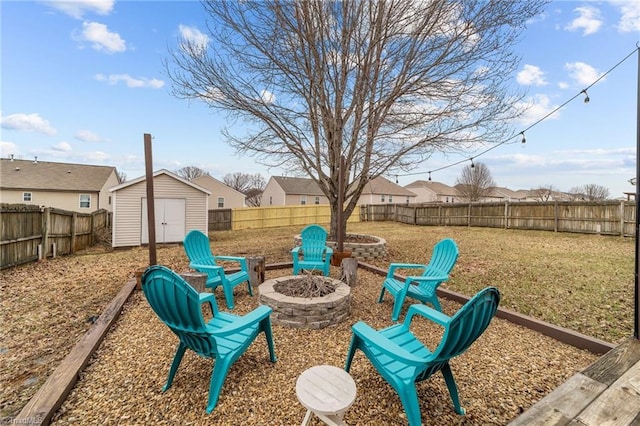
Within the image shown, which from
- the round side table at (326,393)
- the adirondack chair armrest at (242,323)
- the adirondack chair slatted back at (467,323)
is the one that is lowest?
the round side table at (326,393)

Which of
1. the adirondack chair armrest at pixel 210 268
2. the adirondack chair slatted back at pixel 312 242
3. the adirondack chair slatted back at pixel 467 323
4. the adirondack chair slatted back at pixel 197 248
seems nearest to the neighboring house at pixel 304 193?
the adirondack chair slatted back at pixel 312 242

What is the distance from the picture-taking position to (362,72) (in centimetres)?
621

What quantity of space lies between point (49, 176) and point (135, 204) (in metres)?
14.6

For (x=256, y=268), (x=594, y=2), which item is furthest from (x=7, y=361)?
(x=594, y=2)

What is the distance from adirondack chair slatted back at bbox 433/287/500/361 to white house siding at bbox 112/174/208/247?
10286 millimetres

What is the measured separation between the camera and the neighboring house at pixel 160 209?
9.76 metres

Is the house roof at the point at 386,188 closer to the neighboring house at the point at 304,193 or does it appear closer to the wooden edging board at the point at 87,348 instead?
the neighboring house at the point at 304,193

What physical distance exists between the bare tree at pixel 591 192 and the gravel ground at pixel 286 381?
37.1m

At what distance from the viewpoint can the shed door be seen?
10.1 meters

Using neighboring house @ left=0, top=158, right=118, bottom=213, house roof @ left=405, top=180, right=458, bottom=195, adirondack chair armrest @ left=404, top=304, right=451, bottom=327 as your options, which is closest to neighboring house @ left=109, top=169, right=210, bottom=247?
adirondack chair armrest @ left=404, top=304, right=451, bottom=327

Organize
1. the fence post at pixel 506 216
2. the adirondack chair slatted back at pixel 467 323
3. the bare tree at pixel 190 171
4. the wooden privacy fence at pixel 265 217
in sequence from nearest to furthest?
the adirondack chair slatted back at pixel 467 323, the fence post at pixel 506 216, the wooden privacy fence at pixel 265 217, the bare tree at pixel 190 171

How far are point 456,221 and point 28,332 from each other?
16704 millimetres

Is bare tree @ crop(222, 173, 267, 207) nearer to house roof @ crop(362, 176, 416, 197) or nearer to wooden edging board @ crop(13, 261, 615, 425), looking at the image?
house roof @ crop(362, 176, 416, 197)

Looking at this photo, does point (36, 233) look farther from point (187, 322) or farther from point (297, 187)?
point (297, 187)
